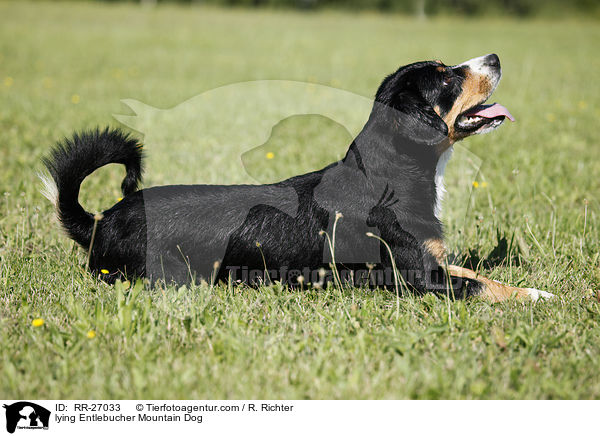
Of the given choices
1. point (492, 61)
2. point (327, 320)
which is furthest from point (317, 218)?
point (492, 61)

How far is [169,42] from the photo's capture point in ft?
62.8

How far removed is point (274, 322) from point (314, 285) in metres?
0.35

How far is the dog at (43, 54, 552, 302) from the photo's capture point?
3033 millimetres

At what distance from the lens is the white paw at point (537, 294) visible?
308 cm

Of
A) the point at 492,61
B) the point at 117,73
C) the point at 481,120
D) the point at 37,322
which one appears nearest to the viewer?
the point at 37,322

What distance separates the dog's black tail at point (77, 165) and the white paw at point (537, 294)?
2565 mm

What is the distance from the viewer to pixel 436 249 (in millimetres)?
3100

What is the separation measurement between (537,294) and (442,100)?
131 centimetres

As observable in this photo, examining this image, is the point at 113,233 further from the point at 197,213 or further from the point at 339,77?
the point at 339,77

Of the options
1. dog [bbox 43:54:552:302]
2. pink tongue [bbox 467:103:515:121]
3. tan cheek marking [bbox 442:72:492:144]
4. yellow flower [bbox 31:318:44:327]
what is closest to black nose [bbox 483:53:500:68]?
tan cheek marking [bbox 442:72:492:144]

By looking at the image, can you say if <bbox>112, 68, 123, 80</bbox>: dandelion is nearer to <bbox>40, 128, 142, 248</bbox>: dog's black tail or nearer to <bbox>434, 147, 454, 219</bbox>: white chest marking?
<bbox>40, 128, 142, 248</bbox>: dog's black tail

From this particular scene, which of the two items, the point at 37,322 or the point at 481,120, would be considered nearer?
the point at 37,322
